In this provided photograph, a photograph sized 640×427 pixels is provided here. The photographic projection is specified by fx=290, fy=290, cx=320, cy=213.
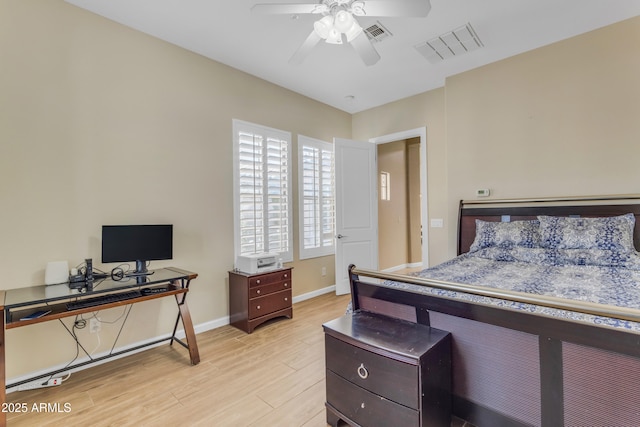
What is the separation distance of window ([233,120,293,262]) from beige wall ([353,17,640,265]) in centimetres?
210

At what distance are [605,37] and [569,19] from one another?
19.4 inches

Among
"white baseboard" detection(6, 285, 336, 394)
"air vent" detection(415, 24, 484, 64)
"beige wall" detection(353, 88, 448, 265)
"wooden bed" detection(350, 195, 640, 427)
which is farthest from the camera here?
"beige wall" detection(353, 88, 448, 265)

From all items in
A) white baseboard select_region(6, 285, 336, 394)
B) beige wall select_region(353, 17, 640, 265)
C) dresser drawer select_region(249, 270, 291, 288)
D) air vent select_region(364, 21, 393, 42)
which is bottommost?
white baseboard select_region(6, 285, 336, 394)

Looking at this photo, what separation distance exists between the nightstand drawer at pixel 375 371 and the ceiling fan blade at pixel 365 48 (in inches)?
84.1

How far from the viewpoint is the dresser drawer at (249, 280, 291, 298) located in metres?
3.19

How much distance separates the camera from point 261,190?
372 centimetres

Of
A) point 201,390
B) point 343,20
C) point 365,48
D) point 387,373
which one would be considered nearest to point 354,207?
point 365,48

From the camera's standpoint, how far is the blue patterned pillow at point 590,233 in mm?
2479

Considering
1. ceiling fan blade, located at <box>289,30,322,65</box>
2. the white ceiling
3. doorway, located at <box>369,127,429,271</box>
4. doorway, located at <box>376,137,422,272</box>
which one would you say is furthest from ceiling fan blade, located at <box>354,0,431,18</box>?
doorway, located at <box>376,137,422,272</box>

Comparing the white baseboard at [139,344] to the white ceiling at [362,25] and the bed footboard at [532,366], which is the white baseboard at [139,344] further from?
the white ceiling at [362,25]

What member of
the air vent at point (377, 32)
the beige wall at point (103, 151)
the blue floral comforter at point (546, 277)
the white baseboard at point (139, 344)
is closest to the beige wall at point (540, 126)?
the blue floral comforter at point (546, 277)

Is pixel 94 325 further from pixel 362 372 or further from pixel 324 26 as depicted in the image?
pixel 324 26

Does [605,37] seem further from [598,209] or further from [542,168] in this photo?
[598,209]

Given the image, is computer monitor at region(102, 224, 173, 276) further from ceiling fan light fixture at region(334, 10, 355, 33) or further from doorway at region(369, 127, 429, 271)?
doorway at region(369, 127, 429, 271)
